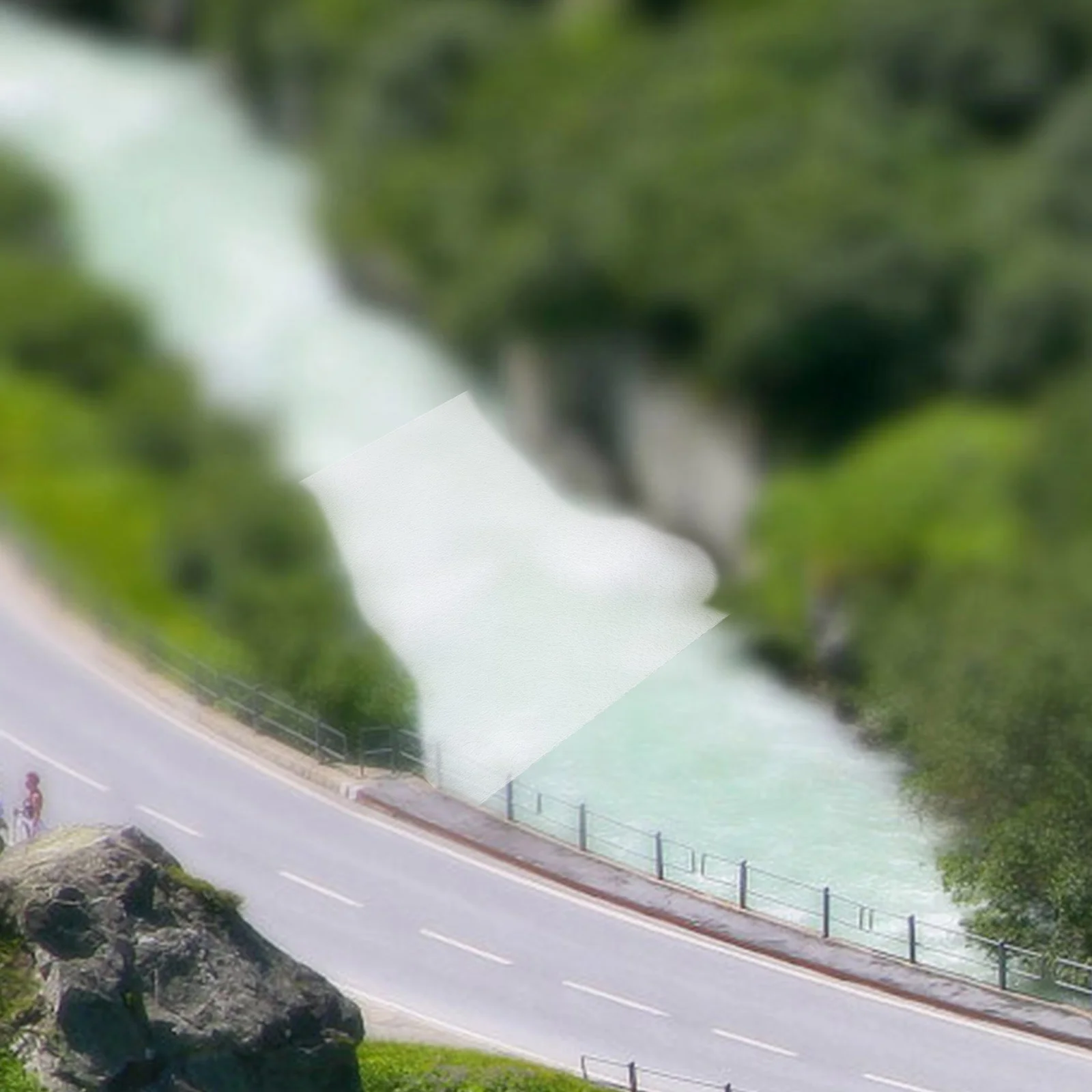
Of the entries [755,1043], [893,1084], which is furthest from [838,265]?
[893,1084]

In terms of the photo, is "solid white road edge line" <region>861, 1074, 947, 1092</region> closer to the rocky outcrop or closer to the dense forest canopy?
the dense forest canopy

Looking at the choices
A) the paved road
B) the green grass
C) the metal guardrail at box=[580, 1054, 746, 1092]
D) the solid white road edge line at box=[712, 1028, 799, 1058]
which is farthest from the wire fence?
the green grass

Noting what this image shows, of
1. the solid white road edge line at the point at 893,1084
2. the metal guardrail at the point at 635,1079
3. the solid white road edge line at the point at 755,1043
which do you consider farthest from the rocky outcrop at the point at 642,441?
the metal guardrail at the point at 635,1079

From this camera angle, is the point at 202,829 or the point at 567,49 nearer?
the point at 202,829

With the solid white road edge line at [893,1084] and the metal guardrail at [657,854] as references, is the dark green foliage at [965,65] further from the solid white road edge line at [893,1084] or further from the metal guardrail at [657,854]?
the solid white road edge line at [893,1084]

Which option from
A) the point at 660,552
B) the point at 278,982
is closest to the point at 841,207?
the point at 660,552

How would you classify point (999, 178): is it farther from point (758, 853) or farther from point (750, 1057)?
point (750, 1057)
